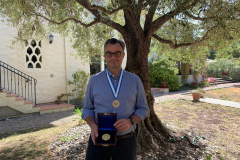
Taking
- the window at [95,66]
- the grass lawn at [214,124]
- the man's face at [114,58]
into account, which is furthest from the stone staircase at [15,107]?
the man's face at [114,58]

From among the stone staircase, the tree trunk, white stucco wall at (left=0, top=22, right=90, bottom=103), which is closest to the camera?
the tree trunk

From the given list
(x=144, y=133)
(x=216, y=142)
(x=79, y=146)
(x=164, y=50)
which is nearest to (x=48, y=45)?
(x=164, y=50)

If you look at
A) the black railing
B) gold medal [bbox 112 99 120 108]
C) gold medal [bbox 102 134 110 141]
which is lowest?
gold medal [bbox 102 134 110 141]

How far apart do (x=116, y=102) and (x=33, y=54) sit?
812cm

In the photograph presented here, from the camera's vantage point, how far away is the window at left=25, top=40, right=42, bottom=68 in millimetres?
8414

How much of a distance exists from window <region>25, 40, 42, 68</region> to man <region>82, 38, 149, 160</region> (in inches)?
304

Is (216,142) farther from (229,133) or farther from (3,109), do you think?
(3,109)

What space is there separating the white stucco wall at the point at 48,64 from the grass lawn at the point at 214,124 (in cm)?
551

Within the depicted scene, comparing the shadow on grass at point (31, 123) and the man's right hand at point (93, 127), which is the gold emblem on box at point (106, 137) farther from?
the shadow on grass at point (31, 123)

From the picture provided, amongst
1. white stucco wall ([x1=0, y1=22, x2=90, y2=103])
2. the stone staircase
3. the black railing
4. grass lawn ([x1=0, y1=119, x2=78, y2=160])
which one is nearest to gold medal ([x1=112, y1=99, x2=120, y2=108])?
grass lawn ([x1=0, y1=119, x2=78, y2=160])

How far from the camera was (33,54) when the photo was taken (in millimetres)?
8539

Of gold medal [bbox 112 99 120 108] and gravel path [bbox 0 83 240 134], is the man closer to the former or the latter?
gold medal [bbox 112 99 120 108]

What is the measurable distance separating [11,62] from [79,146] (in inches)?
241

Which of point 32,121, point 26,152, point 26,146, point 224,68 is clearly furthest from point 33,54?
point 224,68
